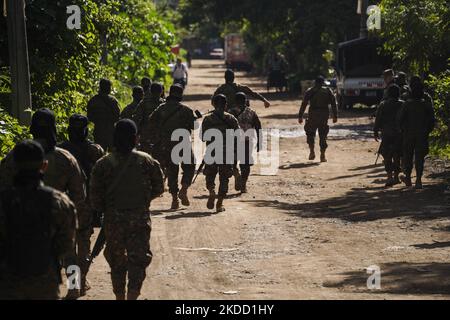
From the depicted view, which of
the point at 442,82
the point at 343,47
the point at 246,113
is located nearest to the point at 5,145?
the point at 246,113

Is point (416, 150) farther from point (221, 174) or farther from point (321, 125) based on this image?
point (321, 125)

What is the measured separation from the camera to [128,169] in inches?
360

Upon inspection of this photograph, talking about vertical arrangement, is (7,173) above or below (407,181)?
above

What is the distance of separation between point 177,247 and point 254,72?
7143 cm

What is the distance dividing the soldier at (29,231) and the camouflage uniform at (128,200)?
195 centimetres

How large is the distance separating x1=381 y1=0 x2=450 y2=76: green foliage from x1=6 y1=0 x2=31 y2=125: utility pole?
9646 mm

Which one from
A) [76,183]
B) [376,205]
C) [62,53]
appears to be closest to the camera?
[76,183]

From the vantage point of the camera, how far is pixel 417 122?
17.6m

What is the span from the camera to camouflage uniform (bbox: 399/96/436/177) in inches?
691

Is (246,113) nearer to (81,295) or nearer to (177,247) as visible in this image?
(177,247)

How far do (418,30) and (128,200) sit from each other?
14306 millimetres

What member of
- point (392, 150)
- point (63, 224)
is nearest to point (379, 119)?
point (392, 150)

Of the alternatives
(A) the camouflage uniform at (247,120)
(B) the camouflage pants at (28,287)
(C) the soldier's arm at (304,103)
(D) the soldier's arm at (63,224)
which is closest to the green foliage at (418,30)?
(C) the soldier's arm at (304,103)

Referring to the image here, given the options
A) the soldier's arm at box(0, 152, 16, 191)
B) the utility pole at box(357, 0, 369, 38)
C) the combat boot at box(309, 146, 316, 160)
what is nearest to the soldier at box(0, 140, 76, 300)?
the soldier's arm at box(0, 152, 16, 191)
